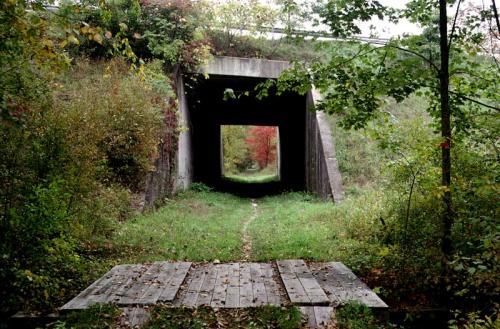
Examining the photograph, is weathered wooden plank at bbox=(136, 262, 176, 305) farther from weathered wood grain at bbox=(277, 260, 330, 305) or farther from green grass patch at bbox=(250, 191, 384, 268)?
green grass patch at bbox=(250, 191, 384, 268)

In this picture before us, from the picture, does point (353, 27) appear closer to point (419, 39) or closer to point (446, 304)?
point (419, 39)

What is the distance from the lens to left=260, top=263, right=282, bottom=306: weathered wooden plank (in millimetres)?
4598

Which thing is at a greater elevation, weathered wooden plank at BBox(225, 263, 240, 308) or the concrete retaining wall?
the concrete retaining wall

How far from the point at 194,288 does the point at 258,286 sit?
2.57 feet

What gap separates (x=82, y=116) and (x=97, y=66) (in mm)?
7884

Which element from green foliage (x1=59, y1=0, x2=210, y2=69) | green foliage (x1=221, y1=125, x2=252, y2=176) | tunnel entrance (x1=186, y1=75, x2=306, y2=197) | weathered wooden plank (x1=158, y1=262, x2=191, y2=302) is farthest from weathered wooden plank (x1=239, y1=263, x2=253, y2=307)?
green foliage (x1=221, y1=125, x2=252, y2=176)

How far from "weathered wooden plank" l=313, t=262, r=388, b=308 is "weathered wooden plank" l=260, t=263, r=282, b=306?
585 mm

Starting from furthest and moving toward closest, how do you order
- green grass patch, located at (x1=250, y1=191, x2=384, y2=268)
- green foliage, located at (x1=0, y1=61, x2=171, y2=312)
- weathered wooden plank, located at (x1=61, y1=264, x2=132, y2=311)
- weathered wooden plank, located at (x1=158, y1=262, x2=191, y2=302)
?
green grass patch, located at (x1=250, y1=191, x2=384, y2=268)
weathered wooden plank, located at (x1=158, y1=262, x2=191, y2=302)
green foliage, located at (x1=0, y1=61, x2=171, y2=312)
weathered wooden plank, located at (x1=61, y1=264, x2=132, y2=311)

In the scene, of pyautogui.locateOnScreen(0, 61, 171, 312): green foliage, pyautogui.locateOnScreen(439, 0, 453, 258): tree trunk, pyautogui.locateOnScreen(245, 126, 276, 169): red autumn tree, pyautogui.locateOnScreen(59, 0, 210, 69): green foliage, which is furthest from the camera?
pyautogui.locateOnScreen(245, 126, 276, 169): red autumn tree

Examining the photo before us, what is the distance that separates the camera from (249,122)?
26.6 m

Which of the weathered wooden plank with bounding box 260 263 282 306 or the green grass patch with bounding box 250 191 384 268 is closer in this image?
the weathered wooden plank with bounding box 260 263 282 306

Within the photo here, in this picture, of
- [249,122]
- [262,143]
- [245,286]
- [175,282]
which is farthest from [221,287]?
[262,143]

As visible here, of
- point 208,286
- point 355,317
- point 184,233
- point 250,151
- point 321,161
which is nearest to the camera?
point 355,317

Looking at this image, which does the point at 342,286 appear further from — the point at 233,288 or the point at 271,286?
the point at 233,288
